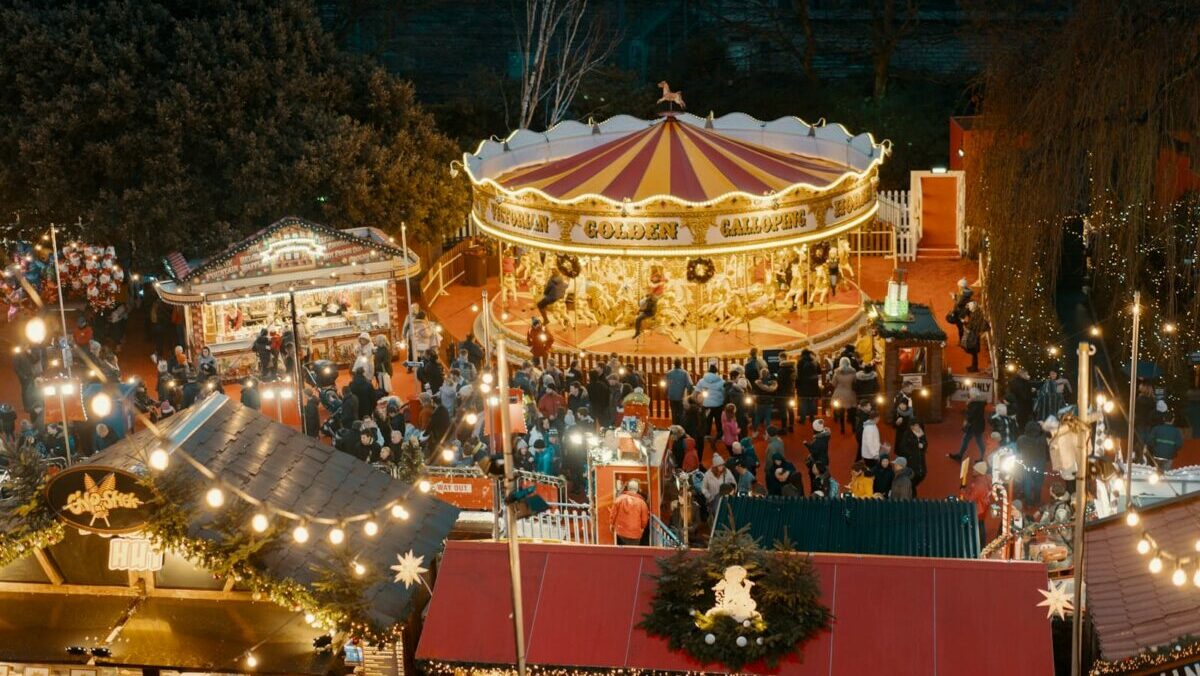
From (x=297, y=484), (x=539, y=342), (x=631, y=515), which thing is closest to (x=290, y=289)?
(x=539, y=342)

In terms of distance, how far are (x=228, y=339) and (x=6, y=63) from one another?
22.9ft

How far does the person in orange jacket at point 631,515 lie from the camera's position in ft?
47.8

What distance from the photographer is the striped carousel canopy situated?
22.6 meters

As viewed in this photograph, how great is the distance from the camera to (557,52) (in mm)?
36469

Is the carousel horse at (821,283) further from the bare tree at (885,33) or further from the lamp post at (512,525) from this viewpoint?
the lamp post at (512,525)

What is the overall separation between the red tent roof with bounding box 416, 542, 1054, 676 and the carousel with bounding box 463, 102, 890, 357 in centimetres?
1210

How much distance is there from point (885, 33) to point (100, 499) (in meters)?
29.1

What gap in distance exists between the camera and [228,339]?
2389 centimetres

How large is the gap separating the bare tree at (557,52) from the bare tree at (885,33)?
646 cm

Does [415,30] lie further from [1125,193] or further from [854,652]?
[854,652]

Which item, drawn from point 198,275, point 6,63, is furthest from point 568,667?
point 6,63

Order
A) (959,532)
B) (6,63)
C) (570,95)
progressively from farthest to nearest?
(570,95) < (6,63) < (959,532)

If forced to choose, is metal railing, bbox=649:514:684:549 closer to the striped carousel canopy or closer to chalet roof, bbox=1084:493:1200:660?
chalet roof, bbox=1084:493:1200:660

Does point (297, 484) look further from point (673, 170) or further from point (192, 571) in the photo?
point (673, 170)
